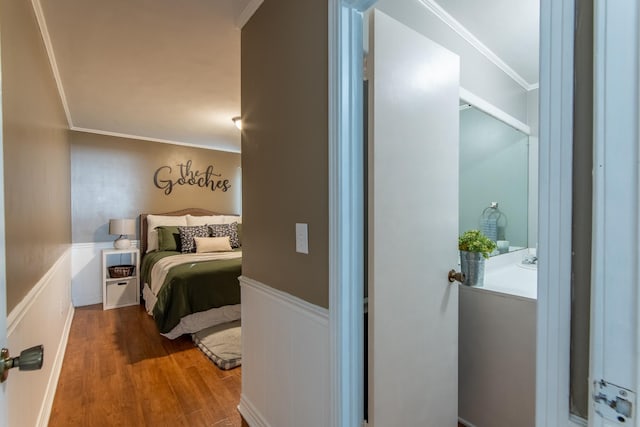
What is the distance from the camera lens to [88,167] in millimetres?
4180

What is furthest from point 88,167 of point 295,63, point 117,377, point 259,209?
point 295,63

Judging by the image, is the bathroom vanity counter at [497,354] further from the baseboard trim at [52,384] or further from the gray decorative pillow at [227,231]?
the gray decorative pillow at [227,231]

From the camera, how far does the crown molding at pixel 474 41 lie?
5.83ft

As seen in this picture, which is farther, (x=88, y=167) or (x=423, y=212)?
(x=88, y=167)

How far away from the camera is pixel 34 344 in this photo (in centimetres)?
157

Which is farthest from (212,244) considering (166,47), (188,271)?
(166,47)

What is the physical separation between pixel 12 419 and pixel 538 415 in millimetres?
1759

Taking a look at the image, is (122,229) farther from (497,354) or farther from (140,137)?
(497,354)

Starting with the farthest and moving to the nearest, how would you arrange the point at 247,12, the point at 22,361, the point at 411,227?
1. the point at 247,12
2. the point at 411,227
3. the point at 22,361

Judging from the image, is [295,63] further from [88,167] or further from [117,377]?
[88,167]

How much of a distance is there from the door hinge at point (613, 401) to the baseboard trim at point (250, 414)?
1567 millimetres

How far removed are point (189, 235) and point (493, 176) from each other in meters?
3.82

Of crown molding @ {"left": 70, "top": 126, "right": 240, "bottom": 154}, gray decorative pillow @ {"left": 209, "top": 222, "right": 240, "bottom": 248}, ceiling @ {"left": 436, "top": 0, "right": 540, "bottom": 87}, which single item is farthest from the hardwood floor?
ceiling @ {"left": 436, "top": 0, "right": 540, "bottom": 87}

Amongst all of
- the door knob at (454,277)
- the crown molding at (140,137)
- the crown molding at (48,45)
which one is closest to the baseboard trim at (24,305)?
the crown molding at (48,45)
